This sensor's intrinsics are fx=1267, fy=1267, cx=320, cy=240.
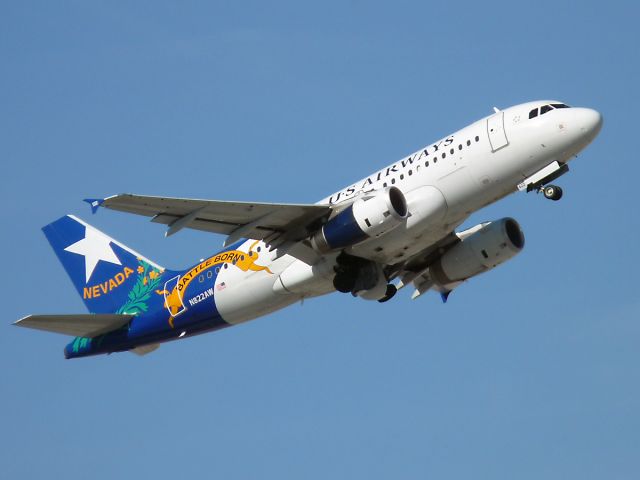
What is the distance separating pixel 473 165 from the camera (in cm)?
4234

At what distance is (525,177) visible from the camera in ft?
140

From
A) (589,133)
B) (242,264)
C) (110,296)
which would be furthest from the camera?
(110,296)

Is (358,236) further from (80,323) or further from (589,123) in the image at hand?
(80,323)

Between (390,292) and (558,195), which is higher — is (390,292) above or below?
below

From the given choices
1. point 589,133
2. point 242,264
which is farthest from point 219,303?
point 589,133

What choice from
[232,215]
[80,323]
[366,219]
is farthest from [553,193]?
[80,323]

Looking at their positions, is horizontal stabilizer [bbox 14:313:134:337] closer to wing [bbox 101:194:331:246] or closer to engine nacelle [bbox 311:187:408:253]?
wing [bbox 101:194:331:246]

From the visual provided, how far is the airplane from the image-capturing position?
4220 centimetres

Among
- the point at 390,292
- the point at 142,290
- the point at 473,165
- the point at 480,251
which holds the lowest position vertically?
the point at 390,292

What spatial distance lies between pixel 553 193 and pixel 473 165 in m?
2.91

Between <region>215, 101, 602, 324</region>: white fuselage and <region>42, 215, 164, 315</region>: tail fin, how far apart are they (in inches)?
409

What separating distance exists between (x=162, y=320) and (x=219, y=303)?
2835 mm

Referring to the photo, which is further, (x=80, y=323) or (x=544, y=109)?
(x=80, y=323)

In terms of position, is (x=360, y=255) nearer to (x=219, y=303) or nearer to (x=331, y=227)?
(x=331, y=227)
